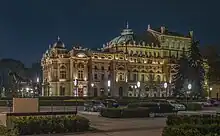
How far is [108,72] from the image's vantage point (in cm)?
12450

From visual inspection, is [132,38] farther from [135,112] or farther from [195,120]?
[195,120]

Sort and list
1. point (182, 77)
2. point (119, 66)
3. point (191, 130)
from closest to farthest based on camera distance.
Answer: point (191, 130)
point (182, 77)
point (119, 66)

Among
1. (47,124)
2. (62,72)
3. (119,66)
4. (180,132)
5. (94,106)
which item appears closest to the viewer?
(180,132)

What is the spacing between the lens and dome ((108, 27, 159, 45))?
458 ft

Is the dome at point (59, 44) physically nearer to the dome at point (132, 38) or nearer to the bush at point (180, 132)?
the dome at point (132, 38)

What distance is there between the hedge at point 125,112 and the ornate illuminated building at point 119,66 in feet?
215

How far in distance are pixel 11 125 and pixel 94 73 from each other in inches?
3882

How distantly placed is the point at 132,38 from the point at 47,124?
120345mm

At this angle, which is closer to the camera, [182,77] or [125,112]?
[125,112]

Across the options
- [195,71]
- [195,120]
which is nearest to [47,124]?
[195,120]

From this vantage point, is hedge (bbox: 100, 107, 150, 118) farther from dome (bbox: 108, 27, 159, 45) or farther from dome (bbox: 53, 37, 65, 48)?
dome (bbox: 108, 27, 159, 45)

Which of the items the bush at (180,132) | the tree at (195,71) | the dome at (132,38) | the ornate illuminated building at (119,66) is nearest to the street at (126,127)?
the bush at (180,132)

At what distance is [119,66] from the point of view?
12531 cm

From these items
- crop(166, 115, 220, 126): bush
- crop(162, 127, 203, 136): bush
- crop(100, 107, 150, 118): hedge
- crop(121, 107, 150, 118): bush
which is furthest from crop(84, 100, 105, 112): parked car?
crop(162, 127, 203, 136): bush
